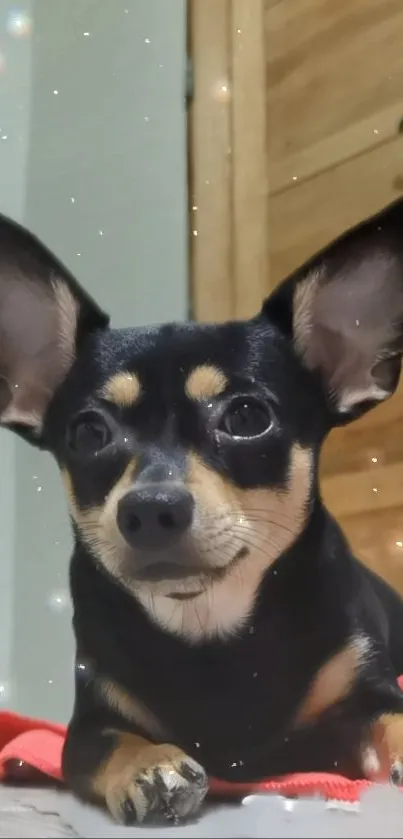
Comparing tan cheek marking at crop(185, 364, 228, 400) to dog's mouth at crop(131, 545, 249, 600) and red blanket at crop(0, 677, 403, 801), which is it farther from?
red blanket at crop(0, 677, 403, 801)

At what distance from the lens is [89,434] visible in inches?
24.5

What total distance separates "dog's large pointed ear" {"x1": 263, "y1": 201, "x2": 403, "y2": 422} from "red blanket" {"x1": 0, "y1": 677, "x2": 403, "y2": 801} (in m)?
0.23

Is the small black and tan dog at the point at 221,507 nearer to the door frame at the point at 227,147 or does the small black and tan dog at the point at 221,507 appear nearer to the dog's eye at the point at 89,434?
the dog's eye at the point at 89,434

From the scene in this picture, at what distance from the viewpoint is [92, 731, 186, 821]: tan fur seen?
521 mm

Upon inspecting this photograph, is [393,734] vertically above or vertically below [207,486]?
below

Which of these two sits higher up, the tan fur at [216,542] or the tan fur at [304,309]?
the tan fur at [304,309]

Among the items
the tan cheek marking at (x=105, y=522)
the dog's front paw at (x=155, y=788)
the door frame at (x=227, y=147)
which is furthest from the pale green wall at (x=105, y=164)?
the dog's front paw at (x=155, y=788)

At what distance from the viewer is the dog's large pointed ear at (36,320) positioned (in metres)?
0.66

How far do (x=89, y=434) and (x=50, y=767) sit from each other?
23 centimetres

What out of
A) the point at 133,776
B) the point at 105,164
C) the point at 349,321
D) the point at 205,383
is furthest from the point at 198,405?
the point at 105,164

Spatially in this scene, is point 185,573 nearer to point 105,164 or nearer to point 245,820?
point 245,820

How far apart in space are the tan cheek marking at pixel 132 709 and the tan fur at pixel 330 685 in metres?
0.10

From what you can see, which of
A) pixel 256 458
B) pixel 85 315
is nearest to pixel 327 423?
pixel 256 458

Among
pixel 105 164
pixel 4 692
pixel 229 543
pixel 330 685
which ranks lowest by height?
pixel 4 692
